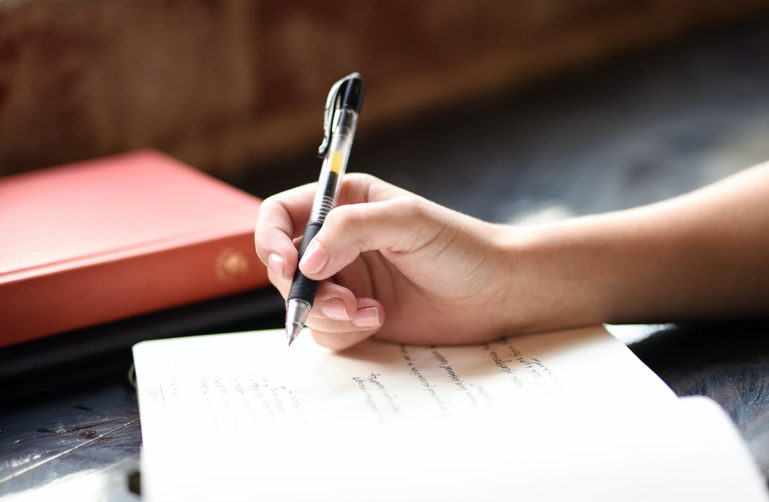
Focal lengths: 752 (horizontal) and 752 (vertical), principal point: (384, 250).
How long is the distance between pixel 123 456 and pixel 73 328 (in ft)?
0.54

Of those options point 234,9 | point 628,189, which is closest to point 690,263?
point 628,189

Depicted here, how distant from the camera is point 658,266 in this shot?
2.26 feet

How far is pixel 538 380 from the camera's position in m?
0.57

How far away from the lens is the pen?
59cm

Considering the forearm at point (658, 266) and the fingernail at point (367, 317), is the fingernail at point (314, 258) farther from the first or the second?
the forearm at point (658, 266)

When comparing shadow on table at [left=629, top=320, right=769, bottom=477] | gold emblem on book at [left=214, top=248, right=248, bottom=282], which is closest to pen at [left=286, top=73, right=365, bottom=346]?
gold emblem on book at [left=214, top=248, right=248, bottom=282]

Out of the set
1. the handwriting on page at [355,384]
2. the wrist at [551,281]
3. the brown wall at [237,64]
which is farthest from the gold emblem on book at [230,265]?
the brown wall at [237,64]

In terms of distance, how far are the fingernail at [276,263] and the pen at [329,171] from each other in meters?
0.01

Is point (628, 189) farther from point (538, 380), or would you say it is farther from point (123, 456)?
point (123, 456)

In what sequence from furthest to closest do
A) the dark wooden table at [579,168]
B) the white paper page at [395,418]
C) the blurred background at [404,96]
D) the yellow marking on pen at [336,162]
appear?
the blurred background at [404,96] < the yellow marking on pen at [336,162] < the dark wooden table at [579,168] < the white paper page at [395,418]

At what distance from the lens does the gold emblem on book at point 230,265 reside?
71cm

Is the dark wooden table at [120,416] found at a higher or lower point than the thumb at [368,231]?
lower

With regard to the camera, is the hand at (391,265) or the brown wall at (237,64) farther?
the brown wall at (237,64)

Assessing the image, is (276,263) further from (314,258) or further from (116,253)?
(116,253)
